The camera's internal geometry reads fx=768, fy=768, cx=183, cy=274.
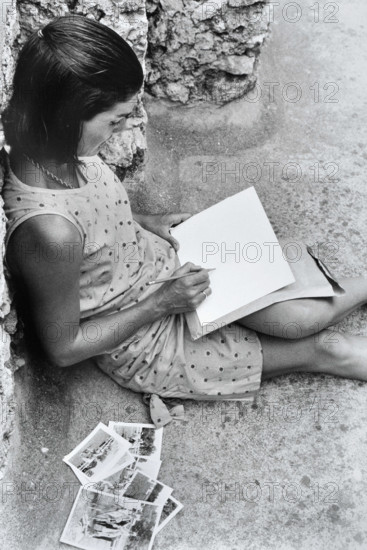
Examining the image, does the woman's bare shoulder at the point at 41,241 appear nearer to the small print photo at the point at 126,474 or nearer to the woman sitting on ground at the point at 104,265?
the woman sitting on ground at the point at 104,265

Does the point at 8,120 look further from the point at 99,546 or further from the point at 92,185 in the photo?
the point at 99,546

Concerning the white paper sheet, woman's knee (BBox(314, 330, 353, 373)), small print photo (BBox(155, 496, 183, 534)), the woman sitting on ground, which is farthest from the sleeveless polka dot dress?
small print photo (BBox(155, 496, 183, 534))

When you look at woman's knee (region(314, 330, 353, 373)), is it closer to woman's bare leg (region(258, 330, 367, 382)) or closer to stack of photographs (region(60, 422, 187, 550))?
woman's bare leg (region(258, 330, 367, 382))

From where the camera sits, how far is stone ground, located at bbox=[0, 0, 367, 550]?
7.68ft

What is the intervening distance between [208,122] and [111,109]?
1560mm

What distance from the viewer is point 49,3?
8.67ft

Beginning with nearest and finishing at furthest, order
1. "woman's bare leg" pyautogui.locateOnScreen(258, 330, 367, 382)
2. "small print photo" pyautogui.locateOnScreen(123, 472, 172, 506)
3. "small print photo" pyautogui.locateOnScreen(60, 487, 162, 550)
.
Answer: "small print photo" pyautogui.locateOnScreen(60, 487, 162, 550)
"small print photo" pyautogui.locateOnScreen(123, 472, 172, 506)
"woman's bare leg" pyautogui.locateOnScreen(258, 330, 367, 382)

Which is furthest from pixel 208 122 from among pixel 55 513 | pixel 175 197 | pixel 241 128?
pixel 55 513

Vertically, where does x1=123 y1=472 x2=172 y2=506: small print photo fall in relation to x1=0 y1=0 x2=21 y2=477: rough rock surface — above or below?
below

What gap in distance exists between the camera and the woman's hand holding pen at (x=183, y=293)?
2412 millimetres

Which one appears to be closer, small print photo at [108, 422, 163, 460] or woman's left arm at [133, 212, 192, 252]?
small print photo at [108, 422, 163, 460]

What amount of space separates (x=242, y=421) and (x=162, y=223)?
0.75 metres

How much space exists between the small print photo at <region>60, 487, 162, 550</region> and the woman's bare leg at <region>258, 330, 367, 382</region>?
0.64 metres

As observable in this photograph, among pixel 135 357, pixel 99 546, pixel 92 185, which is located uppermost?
pixel 92 185
